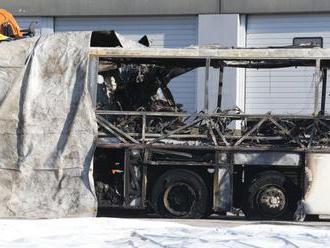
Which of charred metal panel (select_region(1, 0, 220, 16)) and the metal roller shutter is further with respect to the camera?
the metal roller shutter

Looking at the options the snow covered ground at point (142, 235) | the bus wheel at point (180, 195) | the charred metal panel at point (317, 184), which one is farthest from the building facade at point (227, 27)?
the snow covered ground at point (142, 235)

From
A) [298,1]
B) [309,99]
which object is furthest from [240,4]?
[309,99]

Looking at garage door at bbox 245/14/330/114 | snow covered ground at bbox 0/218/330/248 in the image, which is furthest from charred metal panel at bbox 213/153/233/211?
garage door at bbox 245/14/330/114

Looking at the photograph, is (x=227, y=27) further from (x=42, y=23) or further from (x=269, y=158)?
(x=269, y=158)

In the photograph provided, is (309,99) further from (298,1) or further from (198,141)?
(198,141)

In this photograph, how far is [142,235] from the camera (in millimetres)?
8930

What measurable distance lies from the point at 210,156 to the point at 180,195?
85 cm

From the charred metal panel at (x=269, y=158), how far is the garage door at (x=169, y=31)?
9470mm

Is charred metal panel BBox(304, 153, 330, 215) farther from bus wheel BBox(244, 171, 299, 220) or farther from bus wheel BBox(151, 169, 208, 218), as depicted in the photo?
bus wheel BBox(151, 169, 208, 218)

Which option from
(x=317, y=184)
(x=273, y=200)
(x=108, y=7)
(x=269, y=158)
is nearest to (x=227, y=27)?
(x=108, y=7)

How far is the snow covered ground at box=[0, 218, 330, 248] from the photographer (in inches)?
331

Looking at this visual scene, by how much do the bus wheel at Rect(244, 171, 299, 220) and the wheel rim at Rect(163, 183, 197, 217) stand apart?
3.29 ft

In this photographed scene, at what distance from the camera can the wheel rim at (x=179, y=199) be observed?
12297 millimetres

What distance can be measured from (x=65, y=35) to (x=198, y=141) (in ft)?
9.61
